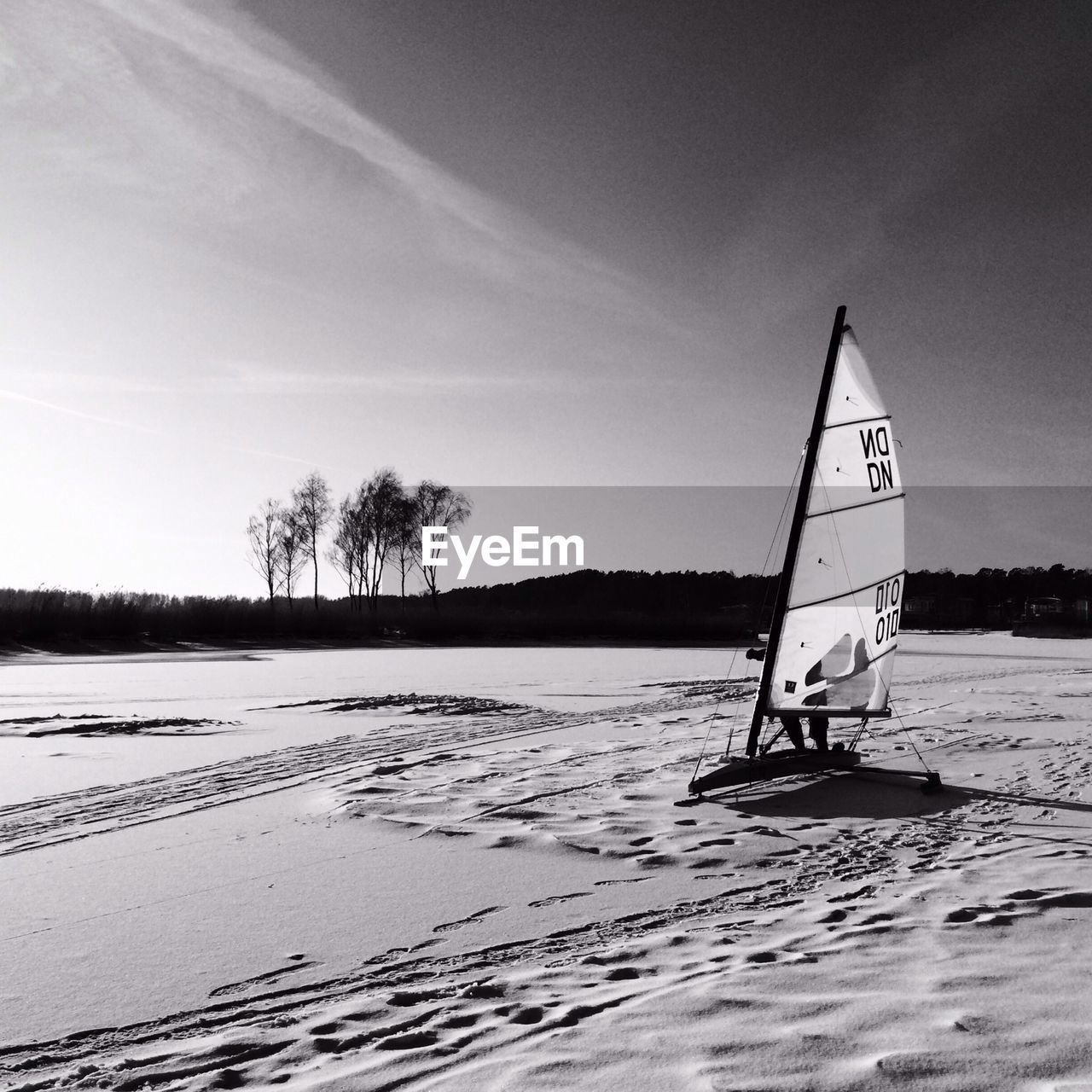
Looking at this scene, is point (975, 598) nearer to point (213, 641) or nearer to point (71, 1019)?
point (213, 641)

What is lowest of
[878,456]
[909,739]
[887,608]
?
[909,739]

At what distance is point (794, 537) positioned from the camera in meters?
7.15

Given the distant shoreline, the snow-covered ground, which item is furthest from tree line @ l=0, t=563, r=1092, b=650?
the snow-covered ground

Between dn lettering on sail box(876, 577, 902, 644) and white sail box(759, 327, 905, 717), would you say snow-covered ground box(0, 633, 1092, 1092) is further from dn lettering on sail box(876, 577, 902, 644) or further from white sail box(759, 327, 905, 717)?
dn lettering on sail box(876, 577, 902, 644)

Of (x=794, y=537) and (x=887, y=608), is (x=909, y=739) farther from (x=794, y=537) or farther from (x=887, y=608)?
(x=794, y=537)

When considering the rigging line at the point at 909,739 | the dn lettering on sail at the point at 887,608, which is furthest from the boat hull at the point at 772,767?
the dn lettering on sail at the point at 887,608

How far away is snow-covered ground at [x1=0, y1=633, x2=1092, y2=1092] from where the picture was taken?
257 cm

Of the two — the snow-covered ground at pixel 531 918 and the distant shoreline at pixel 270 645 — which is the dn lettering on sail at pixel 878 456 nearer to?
the snow-covered ground at pixel 531 918

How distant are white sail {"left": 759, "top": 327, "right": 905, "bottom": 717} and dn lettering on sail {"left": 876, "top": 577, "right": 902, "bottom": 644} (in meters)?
0.02

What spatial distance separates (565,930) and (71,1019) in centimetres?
186

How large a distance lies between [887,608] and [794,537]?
5.20ft

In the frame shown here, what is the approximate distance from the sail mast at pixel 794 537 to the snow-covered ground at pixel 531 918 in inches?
27.5

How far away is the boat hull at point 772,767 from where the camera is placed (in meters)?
6.25

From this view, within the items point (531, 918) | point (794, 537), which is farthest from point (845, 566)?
point (531, 918)
